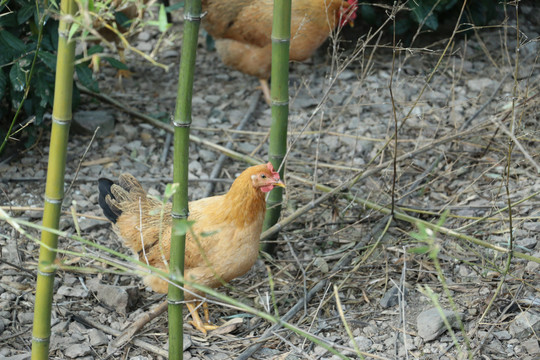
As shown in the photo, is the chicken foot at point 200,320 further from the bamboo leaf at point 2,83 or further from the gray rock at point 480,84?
the gray rock at point 480,84

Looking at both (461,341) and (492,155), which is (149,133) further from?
(461,341)

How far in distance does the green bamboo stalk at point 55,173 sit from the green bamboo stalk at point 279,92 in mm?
1208

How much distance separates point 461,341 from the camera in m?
2.81

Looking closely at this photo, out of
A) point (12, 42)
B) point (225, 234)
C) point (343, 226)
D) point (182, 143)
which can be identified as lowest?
point (343, 226)

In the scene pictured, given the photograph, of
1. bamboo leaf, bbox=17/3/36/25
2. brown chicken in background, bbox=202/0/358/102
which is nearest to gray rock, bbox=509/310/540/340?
brown chicken in background, bbox=202/0/358/102

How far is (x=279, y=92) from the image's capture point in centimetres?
301

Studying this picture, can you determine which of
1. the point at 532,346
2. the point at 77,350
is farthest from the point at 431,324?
the point at 77,350

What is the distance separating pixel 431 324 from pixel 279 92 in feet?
4.18

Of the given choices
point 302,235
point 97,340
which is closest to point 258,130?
point 302,235

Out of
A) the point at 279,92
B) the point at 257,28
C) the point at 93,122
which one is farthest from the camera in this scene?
the point at 257,28

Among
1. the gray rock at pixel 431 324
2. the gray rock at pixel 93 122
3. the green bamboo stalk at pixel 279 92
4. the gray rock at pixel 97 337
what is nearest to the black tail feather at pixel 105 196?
the gray rock at pixel 97 337

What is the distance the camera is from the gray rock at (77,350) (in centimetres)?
275

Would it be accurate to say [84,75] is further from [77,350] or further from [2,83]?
[77,350]

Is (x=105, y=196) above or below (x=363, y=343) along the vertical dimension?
above
